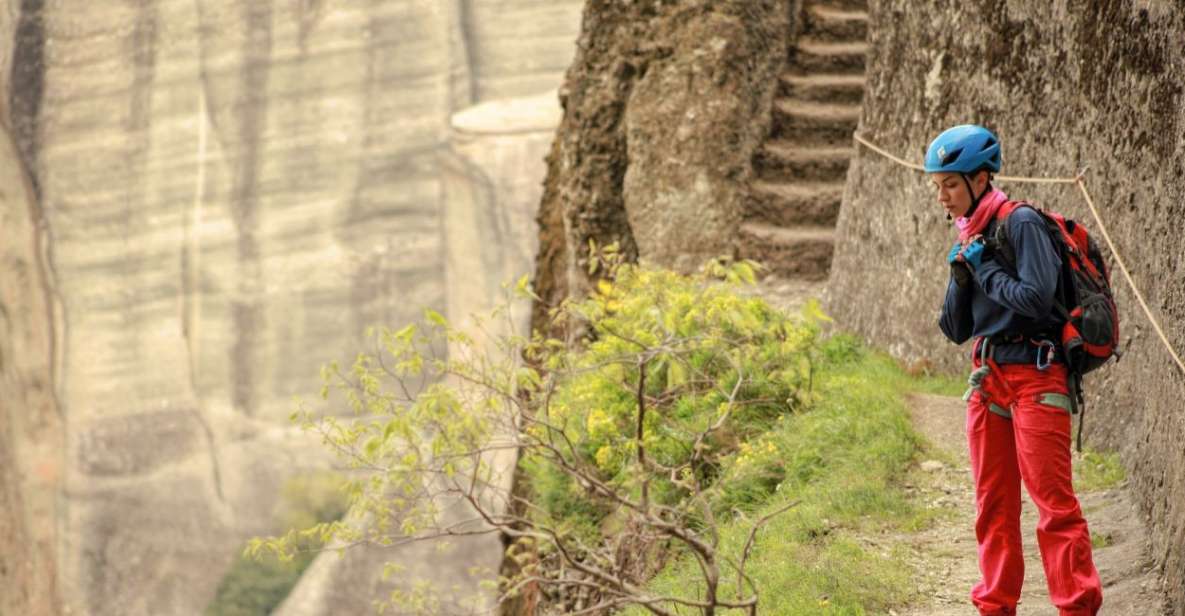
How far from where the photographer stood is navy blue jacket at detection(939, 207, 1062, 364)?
11.5 feet

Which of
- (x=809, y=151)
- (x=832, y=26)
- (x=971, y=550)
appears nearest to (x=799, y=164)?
(x=809, y=151)

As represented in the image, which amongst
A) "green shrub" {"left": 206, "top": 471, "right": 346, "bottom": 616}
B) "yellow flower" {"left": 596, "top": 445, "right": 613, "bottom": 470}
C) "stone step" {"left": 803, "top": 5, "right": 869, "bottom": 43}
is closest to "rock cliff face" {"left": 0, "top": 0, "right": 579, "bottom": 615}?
"green shrub" {"left": 206, "top": 471, "right": 346, "bottom": 616}

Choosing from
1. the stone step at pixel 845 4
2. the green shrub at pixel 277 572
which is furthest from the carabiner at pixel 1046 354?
the green shrub at pixel 277 572

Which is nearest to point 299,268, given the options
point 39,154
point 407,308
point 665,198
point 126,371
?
point 407,308

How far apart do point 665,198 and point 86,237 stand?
20721mm

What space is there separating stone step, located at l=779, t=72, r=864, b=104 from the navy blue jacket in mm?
6986

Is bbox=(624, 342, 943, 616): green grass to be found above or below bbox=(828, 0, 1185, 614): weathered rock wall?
below

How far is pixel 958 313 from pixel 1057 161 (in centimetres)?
247

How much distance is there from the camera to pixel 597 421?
22.5 feet

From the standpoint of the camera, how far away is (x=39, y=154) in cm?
2808

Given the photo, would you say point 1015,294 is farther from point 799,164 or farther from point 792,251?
point 799,164

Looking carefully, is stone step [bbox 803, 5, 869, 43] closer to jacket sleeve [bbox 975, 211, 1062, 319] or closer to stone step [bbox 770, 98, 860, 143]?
stone step [bbox 770, 98, 860, 143]

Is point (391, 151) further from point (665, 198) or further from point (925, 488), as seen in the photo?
point (925, 488)

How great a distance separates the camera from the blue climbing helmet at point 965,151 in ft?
12.1
